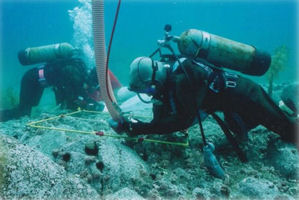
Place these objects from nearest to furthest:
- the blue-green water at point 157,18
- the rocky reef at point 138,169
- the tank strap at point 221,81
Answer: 1. the rocky reef at point 138,169
2. the tank strap at point 221,81
3. the blue-green water at point 157,18

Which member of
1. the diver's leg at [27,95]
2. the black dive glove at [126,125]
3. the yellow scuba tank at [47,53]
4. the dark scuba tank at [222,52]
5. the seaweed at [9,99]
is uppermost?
the dark scuba tank at [222,52]

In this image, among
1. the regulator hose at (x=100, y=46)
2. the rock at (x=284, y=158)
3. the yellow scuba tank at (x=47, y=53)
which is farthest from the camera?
the yellow scuba tank at (x=47, y=53)

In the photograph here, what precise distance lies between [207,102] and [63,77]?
17.2 ft

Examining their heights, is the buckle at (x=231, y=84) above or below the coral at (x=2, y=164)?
above

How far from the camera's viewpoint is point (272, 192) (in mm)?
2432

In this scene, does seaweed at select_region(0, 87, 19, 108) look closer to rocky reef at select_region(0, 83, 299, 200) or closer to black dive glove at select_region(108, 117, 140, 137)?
rocky reef at select_region(0, 83, 299, 200)

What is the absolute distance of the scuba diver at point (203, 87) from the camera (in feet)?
10.7

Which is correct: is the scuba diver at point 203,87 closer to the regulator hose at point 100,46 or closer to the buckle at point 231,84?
the buckle at point 231,84

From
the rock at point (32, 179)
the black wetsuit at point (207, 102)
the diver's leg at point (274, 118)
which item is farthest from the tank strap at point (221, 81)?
the rock at point (32, 179)

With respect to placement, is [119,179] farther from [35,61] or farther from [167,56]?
[35,61]

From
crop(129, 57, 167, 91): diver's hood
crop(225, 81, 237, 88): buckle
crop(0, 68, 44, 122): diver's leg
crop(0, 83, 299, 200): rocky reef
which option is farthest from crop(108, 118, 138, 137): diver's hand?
crop(0, 68, 44, 122): diver's leg

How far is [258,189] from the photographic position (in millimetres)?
2461

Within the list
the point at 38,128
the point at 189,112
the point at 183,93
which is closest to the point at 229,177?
the point at 189,112

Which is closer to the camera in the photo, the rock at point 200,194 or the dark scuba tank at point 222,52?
the rock at point 200,194
